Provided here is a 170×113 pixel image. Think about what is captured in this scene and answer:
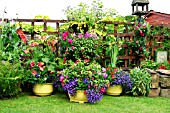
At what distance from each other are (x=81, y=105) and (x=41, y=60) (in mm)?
1228

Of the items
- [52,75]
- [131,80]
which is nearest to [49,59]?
[52,75]

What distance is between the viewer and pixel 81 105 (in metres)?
4.50

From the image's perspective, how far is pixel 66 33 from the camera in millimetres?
5359

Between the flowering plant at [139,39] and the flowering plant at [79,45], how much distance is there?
1.09 metres

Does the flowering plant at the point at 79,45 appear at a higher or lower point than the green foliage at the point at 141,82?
higher

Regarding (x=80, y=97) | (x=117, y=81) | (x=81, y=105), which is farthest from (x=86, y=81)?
(x=117, y=81)

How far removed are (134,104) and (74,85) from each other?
105 cm

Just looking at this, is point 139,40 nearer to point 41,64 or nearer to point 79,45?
point 79,45

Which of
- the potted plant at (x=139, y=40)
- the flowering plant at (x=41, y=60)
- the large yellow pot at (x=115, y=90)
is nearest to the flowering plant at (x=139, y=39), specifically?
the potted plant at (x=139, y=40)

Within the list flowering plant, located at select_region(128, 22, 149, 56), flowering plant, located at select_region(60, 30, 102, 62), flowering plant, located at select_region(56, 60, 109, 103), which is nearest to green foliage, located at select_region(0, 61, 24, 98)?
flowering plant, located at select_region(56, 60, 109, 103)

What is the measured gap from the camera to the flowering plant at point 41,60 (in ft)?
16.5

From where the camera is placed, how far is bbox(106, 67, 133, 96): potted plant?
523cm

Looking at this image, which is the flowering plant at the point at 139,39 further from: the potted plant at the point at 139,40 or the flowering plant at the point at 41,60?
the flowering plant at the point at 41,60

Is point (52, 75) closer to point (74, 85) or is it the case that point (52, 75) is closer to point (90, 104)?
point (74, 85)
